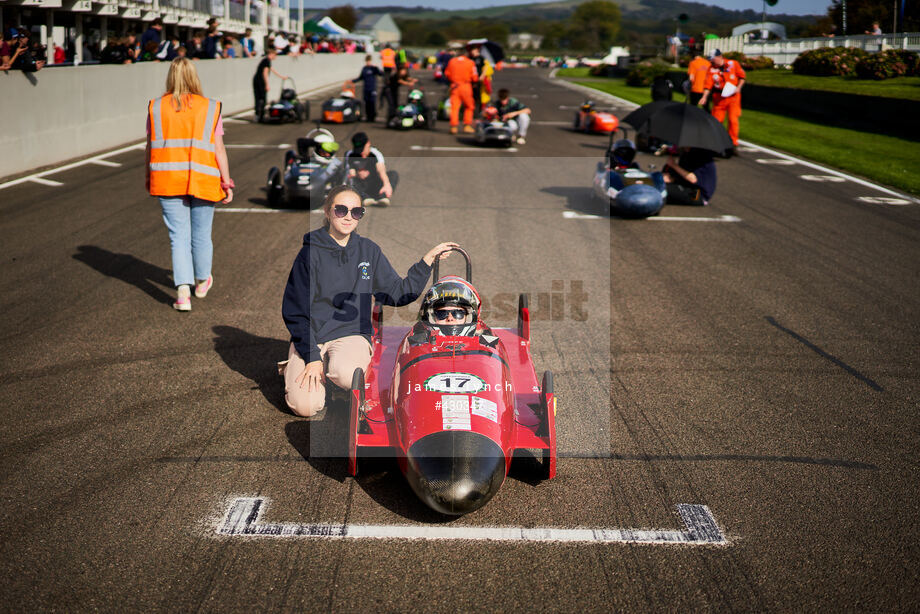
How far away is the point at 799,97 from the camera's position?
84.1ft

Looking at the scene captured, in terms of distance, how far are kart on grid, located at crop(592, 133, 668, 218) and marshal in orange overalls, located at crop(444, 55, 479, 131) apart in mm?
8615

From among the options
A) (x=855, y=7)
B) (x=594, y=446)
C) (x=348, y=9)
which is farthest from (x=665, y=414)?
(x=348, y=9)

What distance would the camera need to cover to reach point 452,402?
432cm

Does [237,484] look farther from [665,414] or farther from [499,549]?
[665,414]

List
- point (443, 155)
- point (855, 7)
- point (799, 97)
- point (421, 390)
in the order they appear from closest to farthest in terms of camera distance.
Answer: point (421, 390) < point (443, 155) < point (799, 97) < point (855, 7)

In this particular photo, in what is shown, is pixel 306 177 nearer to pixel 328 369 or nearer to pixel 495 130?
pixel 328 369

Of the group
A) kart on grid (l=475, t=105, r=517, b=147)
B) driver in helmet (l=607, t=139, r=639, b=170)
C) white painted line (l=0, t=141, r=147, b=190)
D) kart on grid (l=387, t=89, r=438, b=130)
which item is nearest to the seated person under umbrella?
driver in helmet (l=607, t=139, r=639, b=170)

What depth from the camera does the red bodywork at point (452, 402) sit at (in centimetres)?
427

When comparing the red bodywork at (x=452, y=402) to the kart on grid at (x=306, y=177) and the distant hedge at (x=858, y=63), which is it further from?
the distant hedge at (x=858, y=63)

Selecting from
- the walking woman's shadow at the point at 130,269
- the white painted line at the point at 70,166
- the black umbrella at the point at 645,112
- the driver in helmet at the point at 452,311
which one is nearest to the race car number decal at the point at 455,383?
the driver in helmet at the point at 452,311

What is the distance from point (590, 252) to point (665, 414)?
4.55m

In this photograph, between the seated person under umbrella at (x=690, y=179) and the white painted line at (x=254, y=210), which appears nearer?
the white painted line at (x=254, y=210)

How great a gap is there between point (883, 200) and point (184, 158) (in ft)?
38.5

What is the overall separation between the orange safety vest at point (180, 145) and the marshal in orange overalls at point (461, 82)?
13.4 metres
